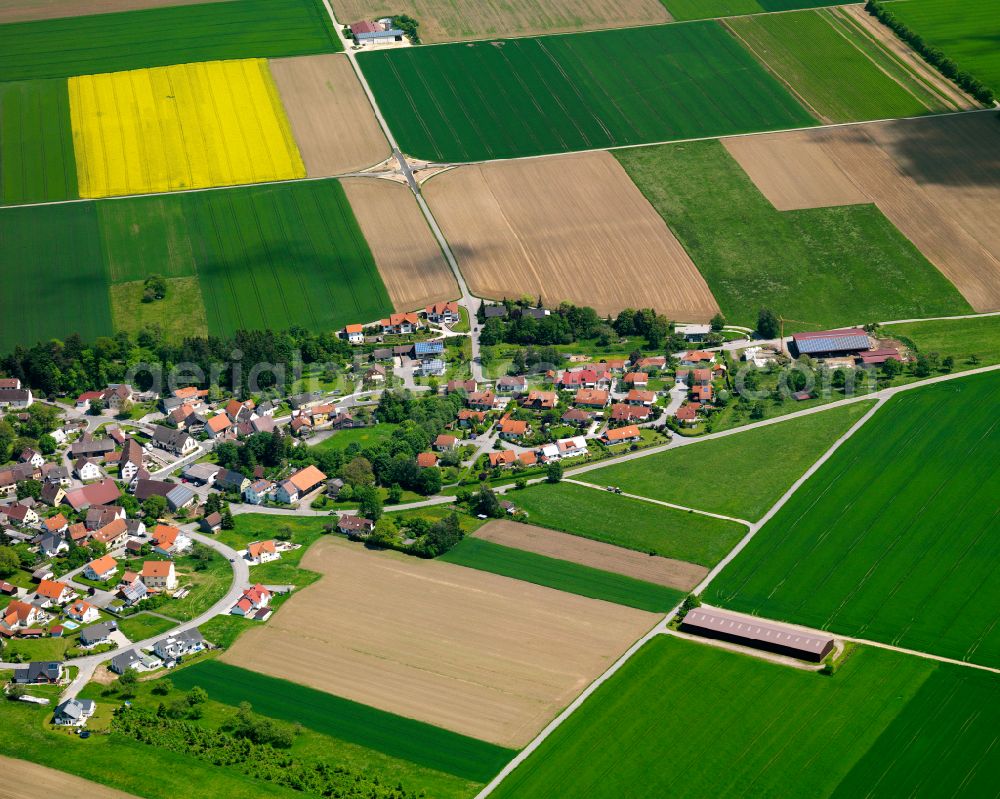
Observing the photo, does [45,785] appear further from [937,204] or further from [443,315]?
[937,204]

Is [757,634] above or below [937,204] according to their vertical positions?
below

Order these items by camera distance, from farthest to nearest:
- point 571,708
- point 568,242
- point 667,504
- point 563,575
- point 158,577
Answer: point 568,242
point 667,504
point 563,575
point 158,577
point 571,708

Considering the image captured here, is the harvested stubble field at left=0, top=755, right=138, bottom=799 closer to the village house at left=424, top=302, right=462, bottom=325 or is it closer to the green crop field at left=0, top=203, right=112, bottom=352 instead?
the green crop field at left=0, top=203, right=112, bottom=352

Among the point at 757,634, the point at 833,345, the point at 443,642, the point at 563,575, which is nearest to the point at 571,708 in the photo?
the point at 443,642

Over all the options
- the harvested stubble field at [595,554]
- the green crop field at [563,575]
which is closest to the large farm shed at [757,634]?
the green crop field at [563,575]

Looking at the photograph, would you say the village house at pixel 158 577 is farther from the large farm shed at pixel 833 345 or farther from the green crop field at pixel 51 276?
the large farm shed at pixel 833 345

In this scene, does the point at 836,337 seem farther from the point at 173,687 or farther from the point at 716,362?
the point at 173,687
